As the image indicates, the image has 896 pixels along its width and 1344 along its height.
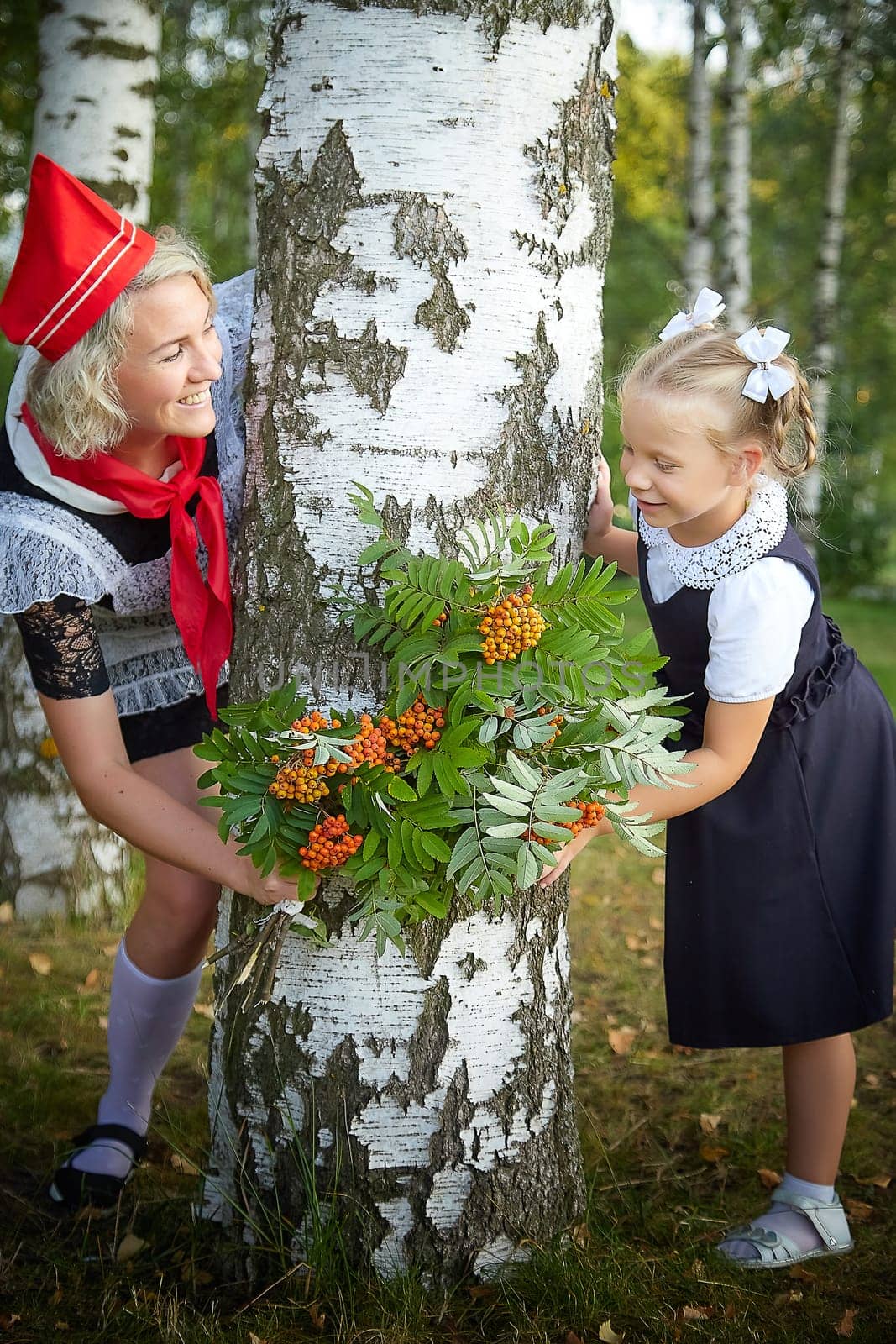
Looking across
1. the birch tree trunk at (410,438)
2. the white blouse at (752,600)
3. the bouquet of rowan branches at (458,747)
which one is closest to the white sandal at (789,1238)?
the birch tree trunk at (410,438)

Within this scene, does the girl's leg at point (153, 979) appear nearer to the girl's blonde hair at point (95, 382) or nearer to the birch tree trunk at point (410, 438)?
the birch tree trunk at point (410, 438)

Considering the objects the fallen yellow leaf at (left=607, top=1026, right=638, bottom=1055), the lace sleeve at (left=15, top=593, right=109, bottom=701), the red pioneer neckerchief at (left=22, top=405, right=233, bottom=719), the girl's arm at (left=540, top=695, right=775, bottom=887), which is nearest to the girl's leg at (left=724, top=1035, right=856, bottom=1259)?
the girl's arm at (left=540, top=695, right=775, bottom=887)

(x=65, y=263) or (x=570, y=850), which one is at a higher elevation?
(x=65, y=263)

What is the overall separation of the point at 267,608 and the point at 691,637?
87cm

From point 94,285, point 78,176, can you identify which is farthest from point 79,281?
point 78,176

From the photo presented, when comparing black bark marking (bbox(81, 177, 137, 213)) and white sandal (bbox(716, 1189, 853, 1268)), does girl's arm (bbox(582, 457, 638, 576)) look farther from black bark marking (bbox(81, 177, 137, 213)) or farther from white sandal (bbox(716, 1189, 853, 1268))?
black bark marking (bbox(81, 177, 137, 213))

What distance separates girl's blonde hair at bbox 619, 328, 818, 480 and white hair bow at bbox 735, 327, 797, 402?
3cm

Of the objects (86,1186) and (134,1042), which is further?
(134,1042)

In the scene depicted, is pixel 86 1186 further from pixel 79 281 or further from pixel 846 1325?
pixel 79 281

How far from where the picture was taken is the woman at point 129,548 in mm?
2104

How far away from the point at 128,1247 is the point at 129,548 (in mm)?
1479

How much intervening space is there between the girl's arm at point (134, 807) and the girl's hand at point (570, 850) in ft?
1.59

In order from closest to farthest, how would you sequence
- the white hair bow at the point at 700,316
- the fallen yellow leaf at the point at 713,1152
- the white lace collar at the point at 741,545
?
1. the white lace collar at the point at 741,545
2. the white hair bow at the point at 700,316
3. the fallen yellow leaf at the point at 713,1152

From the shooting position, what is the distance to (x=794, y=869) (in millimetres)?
2418
